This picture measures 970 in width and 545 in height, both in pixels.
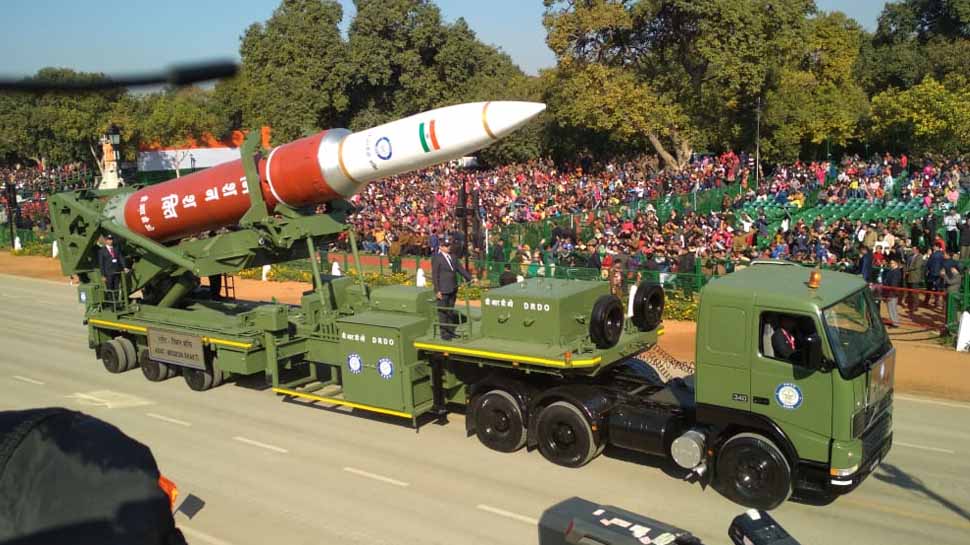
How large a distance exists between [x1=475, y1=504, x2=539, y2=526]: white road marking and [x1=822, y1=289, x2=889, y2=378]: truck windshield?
3.45m

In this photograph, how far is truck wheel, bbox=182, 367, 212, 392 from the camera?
13.7m

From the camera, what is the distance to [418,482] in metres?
9.59

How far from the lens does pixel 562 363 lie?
30.7 feet

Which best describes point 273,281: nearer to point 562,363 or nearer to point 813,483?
point 562,363

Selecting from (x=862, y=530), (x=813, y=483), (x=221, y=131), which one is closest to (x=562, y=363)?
(x=813, y=483)

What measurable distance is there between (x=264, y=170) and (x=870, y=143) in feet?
122

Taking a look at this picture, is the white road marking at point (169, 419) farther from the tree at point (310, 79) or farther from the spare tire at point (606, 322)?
the tree at point (310, 79)

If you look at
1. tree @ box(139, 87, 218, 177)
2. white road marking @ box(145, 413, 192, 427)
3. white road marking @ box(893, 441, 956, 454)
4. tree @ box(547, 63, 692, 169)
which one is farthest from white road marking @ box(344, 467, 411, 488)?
tree @ box(139, 87, 218, 177)

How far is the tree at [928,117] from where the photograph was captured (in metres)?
35.9

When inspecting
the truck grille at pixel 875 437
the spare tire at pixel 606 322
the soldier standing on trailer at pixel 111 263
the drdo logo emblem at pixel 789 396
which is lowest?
the truck grille at pixel 875 437

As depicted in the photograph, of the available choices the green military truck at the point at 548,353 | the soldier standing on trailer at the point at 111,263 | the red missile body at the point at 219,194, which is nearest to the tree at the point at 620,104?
the green military truck at the point at 548,353

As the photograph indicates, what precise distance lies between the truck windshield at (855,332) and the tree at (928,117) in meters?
32.4

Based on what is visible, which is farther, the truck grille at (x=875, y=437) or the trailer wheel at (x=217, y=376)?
the trailer wheel at (x=217, y=376)

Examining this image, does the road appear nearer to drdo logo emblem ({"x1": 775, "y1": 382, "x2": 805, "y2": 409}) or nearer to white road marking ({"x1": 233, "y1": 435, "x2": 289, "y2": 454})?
white road marking ({"x1": 233, "y1": 435, "x2": 289, "y2": 454})
